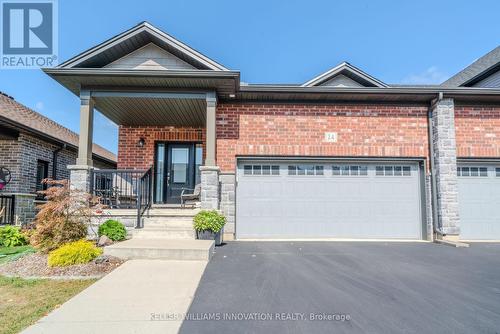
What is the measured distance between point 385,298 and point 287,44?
14.9m

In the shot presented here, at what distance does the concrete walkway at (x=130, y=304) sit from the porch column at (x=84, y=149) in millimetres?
3297

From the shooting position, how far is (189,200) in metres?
9.37

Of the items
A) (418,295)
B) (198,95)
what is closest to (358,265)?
(418,295)

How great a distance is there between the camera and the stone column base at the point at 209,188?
7.29m

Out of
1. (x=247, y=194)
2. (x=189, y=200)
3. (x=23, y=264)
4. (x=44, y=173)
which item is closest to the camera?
(x=23, y=264)

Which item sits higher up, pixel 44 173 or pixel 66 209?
pixel 44 173

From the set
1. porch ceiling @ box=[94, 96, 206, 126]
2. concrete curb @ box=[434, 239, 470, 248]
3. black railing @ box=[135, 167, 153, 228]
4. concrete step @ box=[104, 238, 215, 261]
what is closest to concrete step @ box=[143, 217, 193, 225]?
black railing @ box=[135, 167, 153, 228]

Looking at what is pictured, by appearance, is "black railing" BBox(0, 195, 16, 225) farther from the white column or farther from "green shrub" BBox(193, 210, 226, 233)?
"green shrub" BBox(193, 210, 226, 233)

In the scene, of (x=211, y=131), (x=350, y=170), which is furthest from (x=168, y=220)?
(x=350, y=170)

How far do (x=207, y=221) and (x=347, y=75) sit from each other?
6540 millimetres

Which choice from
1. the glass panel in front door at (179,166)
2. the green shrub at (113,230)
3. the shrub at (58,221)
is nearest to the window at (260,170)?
the glass panel in front door at (179,166)

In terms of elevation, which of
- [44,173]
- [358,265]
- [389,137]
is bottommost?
[358,265]

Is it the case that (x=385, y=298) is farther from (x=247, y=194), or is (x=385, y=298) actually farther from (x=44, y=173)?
(x=44, y=173)

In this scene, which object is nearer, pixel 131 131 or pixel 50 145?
pixel 131 131
